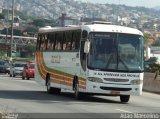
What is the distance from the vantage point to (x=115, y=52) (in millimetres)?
24328

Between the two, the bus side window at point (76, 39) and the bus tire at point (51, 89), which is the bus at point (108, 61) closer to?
the bus side window at point (76, 39)

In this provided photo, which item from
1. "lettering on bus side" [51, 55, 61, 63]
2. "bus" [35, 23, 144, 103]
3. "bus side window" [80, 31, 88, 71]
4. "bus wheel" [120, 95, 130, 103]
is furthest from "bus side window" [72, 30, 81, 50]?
"bus wheel" [120, 95, 130, 103]

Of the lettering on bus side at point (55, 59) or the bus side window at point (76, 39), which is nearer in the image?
the bus side window at point (76, 39)

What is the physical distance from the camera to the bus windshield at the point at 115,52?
24.2 metres

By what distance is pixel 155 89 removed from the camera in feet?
128

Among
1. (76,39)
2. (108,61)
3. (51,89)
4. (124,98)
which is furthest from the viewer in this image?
(51,89)

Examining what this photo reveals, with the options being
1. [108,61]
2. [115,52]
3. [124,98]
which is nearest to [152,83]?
[124,98]

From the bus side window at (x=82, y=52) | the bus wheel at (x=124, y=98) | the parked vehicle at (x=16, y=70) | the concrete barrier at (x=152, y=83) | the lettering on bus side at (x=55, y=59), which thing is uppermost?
the bus side window at (x=82, y=52)

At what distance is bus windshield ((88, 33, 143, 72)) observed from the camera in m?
24.2

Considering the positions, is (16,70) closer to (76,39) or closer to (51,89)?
(51,89)

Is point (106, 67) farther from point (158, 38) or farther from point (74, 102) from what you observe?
point (158, 38)

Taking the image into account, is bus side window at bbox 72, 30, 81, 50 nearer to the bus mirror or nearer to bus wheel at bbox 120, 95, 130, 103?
the bus mirror

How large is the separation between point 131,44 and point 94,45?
4.91ft

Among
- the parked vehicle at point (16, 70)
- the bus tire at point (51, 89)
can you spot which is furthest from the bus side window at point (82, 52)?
the parked vehicle at point (16, 70)
